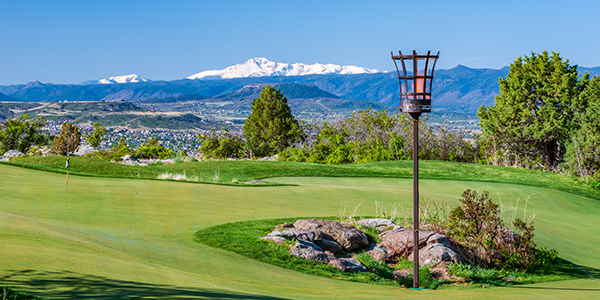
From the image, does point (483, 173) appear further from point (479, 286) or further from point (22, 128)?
point (22, 128)

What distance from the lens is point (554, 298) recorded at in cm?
672

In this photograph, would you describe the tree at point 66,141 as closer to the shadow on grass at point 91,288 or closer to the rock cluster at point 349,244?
the rock cluster at point 349,244

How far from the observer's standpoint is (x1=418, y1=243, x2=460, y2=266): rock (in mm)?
8594

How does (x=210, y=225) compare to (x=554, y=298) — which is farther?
(x=210, y=225)

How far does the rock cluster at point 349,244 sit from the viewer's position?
8.35m

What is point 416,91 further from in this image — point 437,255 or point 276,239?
point 276,239

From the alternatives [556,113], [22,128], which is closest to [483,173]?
[556,113]

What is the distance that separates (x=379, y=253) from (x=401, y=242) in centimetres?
57

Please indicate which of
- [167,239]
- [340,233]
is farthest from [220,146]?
[167,239]

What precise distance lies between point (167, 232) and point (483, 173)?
19.4 m

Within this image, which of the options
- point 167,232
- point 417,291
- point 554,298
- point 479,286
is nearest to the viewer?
point 554,298

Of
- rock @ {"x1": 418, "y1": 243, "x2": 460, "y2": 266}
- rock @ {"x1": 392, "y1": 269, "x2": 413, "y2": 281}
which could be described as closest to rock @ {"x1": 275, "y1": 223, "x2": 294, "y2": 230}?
rock @ {"x1": 392, "y1": 269, "x2": 413, "y2": 281}

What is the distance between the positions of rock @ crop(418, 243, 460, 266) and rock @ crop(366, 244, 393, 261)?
63 cm

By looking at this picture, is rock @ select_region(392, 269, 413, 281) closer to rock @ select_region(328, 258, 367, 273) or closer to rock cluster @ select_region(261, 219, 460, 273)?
rock cluster @ select_region(261, 219, 460, 273)
